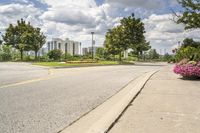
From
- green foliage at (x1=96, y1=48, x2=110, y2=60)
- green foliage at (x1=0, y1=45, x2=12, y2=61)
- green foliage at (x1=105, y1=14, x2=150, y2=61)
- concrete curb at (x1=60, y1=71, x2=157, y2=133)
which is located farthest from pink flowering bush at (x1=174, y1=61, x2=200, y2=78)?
green foliage at (x1=0, y1=45, x2=12, y2=61)

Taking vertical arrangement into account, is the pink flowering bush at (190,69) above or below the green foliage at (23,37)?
below

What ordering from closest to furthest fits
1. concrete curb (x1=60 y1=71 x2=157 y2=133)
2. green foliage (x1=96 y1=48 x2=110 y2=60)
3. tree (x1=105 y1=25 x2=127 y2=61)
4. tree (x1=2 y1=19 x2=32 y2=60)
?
concrete curb (x1=60 y1=71 x2=157 y2=133) < tree (x1=105 y1=25 x2=127 y2=61) < tree (x1=2 y1=19 x2=32 y2=60) < green foliage (x1=96 y1=48 x2=110 y2=60)

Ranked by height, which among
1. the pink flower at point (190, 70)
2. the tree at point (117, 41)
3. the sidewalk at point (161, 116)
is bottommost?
the sidewalk at point (161, 116)

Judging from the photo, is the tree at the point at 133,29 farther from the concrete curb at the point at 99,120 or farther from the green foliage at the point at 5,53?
the concrete curb at the point at 99,120

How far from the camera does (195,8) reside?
2158 centimetres

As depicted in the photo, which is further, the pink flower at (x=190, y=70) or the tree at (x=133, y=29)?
the tree at (x=133, y=29)

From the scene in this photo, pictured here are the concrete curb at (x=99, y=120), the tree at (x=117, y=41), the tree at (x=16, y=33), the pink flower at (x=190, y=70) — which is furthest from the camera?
the tree at (x=16, y=33)

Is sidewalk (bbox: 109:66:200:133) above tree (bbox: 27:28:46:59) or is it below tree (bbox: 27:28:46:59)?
below

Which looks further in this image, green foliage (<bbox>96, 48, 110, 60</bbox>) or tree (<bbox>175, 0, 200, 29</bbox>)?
green foliage (<bbox>96, 48, 110, 60</bbox>)

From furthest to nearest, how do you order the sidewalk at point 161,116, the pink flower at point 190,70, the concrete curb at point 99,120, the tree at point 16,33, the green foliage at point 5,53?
the green foliage at point 5,53 < the tree at point 16,33 < the pink flower at point 190,70 < the sidewalk at point 161,116 < the concrete curb at point 99,120

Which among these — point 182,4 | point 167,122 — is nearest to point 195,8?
point 182,4

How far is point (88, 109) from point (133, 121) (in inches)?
72.2

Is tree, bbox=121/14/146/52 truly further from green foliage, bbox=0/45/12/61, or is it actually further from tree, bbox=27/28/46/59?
green foliage, bbox=0/45/12/61

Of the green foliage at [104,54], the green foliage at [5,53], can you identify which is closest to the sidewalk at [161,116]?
the green foliage at [104,54]
